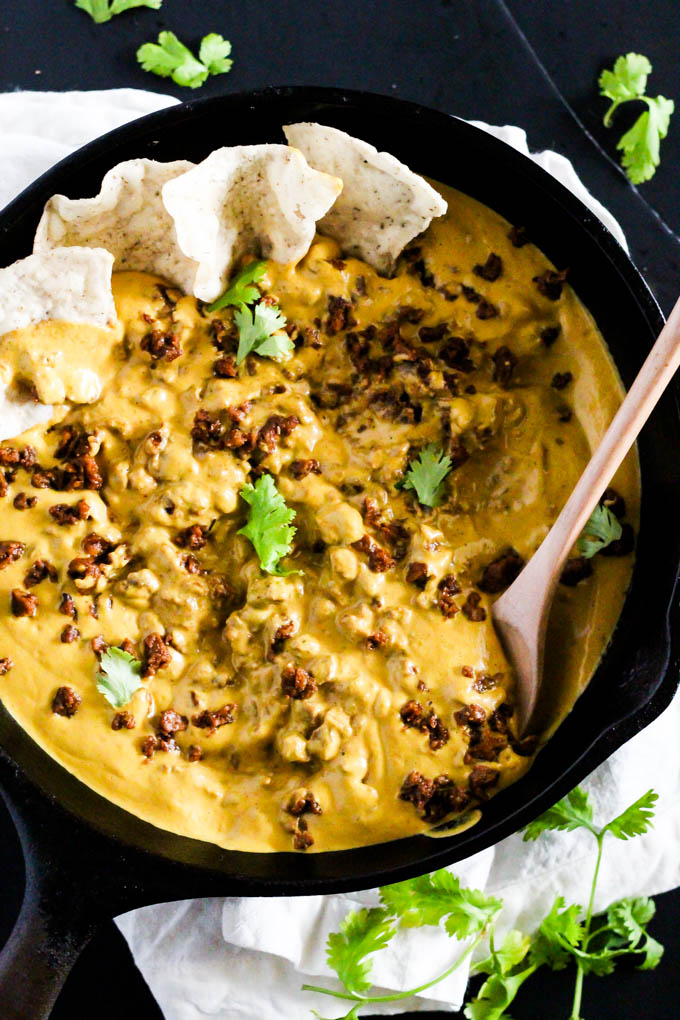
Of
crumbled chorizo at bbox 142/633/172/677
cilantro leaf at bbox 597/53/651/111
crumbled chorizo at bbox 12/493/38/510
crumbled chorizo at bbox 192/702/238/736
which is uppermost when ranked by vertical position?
cilantro leaf at bbox 597/53/651/111

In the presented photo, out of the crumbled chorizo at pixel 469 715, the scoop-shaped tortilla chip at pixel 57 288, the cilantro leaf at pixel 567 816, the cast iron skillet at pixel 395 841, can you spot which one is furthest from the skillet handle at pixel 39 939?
the scoop-shaped tortilla chip at pixel 57 288

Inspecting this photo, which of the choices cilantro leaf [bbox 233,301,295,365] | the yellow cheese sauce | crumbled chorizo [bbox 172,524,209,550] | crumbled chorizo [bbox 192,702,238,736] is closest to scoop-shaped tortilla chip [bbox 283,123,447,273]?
the yellow cheese sauce

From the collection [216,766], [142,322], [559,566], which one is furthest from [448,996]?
[142,322]

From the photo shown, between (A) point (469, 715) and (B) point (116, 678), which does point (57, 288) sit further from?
(A) point (469, 715)

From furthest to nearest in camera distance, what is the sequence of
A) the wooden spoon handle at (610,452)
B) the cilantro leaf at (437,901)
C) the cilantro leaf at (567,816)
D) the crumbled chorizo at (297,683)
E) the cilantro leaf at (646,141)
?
1. the cilantro leaf at (646,141)
2. the cilantro leaf at (567,816)
3. the cilantro leaf at (437,901)
4. the crumbled chorizo at (297,683)
5. the wooden spoon handle at (610,452)

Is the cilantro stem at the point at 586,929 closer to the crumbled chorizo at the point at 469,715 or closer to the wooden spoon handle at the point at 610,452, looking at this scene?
the crumbled chorizo at the point at 469,715

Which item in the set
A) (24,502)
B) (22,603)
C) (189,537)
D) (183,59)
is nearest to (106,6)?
(183,59)

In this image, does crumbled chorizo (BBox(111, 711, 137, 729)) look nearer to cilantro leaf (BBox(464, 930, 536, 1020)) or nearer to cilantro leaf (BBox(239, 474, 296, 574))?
cilantro leaf (BBox(239, 474, 296, 574))
